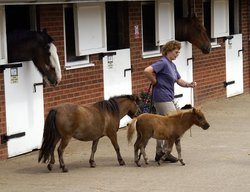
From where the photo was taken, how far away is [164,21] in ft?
52.0

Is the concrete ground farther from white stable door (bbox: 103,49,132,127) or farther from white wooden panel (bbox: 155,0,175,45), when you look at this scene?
white wooden panel (bbox: 155,0,175,45)

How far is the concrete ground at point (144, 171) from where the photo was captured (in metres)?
9.30

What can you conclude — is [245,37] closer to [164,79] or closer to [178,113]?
[164,79]

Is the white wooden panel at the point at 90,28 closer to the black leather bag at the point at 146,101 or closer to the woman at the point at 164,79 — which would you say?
the black leather bag at the point at 146,101

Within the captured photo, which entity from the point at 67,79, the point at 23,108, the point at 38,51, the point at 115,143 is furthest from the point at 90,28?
the point at 115,143

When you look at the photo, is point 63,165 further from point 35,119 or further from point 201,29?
point 201,29

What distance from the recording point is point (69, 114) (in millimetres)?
10258

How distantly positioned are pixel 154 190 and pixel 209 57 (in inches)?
360

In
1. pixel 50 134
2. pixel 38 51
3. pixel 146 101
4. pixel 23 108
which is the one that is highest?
pixel 38 51

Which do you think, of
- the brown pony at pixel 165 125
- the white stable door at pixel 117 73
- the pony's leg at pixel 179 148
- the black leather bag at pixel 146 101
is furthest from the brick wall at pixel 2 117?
the white stable door at pixel 117 73

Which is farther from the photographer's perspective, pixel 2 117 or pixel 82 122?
pixel 2 117

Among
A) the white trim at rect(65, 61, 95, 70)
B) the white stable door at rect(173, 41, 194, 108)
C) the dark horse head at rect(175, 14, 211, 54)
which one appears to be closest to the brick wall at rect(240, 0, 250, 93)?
the white stable door at rect(173, 41, 194, 108)

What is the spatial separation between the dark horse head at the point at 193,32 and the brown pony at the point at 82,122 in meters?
5.69

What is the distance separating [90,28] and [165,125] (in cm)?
355
